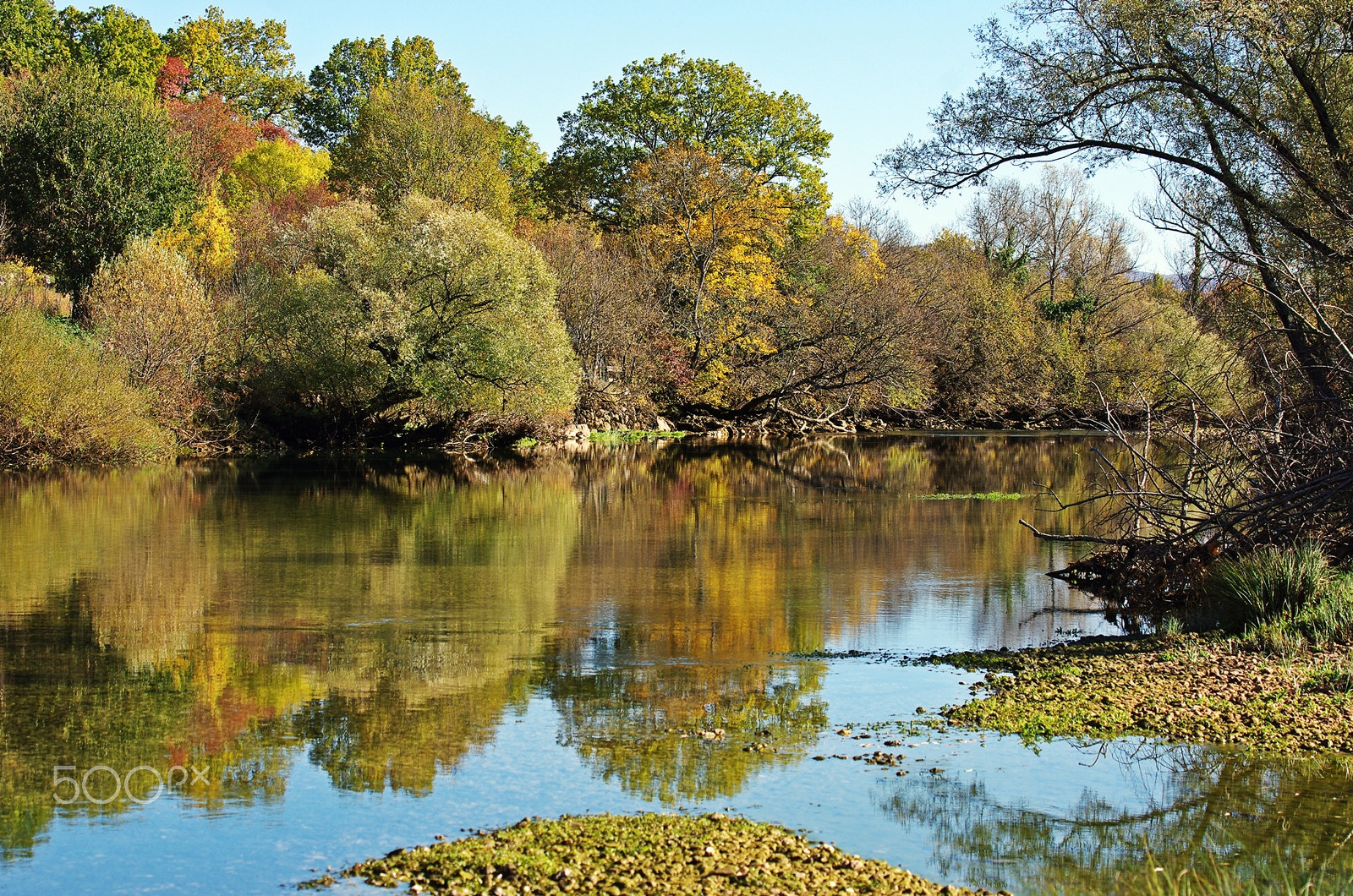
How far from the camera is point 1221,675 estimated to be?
9.11 m

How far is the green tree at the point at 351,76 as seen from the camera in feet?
225

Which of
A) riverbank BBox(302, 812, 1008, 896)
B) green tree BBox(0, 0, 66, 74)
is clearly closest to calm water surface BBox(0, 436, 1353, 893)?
riverbank BBox(302, 812, 1008, 896)

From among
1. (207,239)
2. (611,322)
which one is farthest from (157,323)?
(207,239)

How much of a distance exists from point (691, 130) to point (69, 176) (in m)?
24.9

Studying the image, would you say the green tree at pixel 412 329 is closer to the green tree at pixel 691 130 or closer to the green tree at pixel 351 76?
the green tree at pixel 691 130

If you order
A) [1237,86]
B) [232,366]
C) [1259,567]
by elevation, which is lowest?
[1259,567]

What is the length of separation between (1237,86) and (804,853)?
13870mm

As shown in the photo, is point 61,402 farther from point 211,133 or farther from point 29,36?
point 29,36

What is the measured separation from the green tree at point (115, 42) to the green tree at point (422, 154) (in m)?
13.7

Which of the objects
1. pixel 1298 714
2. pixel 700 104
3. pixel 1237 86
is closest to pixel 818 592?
pixel 1298 714

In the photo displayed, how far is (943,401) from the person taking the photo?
5566 centimetres

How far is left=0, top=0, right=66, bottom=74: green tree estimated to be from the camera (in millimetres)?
55344

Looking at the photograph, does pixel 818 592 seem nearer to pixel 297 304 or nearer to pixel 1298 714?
pixel 1298 714

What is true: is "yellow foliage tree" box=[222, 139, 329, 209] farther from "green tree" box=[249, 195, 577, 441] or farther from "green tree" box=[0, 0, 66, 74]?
"green tree" box=[249, 195, 577, 441]
